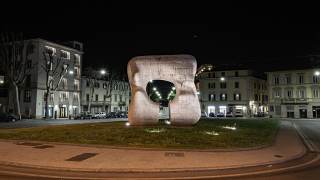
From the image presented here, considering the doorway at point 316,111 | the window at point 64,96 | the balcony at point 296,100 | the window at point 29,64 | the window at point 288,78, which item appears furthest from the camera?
the window at point 288,78

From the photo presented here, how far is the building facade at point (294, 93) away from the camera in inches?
3204

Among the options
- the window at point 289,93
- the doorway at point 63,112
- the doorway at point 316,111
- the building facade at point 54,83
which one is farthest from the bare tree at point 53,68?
the doorway at point 316,111

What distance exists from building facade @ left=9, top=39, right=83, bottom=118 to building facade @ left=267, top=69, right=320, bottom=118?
1972 inches

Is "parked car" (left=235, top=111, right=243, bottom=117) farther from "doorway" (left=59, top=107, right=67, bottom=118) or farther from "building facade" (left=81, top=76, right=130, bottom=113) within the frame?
"doorway" (left=59, top=107, right=67, bottom=118)

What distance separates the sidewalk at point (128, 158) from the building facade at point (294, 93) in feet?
228

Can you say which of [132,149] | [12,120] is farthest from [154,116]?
[12,120]

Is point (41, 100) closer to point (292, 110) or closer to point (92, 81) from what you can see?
point (92, 81)

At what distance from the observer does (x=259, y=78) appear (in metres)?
108

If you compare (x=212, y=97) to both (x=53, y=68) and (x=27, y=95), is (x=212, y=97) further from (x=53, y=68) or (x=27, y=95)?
(x=27, y=95)

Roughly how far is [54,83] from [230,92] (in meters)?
48.7

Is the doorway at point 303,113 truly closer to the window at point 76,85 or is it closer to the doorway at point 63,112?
the window at point 76,85

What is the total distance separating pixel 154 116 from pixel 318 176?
18.2m

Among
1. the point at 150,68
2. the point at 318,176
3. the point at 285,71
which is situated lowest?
the point at 318,176

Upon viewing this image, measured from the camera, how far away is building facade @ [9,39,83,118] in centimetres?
7606
